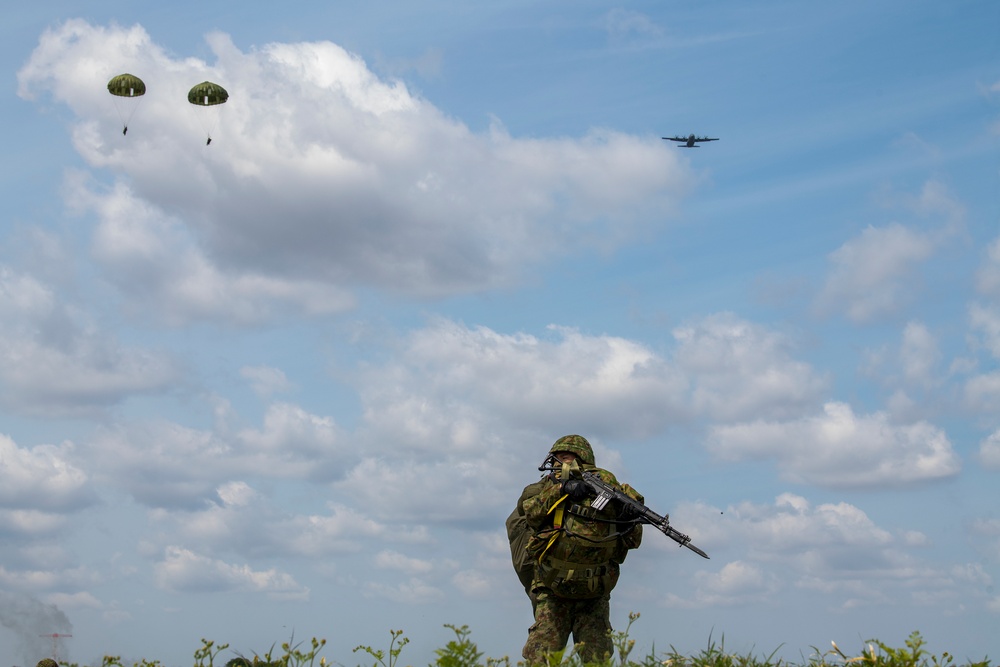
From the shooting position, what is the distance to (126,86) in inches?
1668

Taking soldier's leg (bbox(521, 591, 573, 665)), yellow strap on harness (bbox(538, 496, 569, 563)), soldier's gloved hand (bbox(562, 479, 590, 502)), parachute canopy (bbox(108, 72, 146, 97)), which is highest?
parachute canopy (bbox(108, 72, 146, 97))

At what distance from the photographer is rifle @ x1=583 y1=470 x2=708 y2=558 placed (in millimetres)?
15617

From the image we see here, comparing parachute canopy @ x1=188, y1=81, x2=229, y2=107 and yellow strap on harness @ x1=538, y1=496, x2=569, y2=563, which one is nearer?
yellow strap on harness @ x1=538, y1=496, x2=569, y2=563

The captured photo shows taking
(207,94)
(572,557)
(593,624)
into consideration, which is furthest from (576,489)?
(207,94)

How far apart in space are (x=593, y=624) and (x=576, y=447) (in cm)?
256

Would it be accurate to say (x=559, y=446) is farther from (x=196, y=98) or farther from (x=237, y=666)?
(x=196, y=98)

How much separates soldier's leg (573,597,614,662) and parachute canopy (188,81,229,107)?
103ft

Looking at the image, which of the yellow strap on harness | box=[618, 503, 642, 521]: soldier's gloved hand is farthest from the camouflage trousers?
box=[618, 503, 642, 521]: soldier's gloved hand

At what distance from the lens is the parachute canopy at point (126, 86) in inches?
1644

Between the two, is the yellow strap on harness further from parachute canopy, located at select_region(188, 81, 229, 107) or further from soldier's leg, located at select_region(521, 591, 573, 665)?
parachute canopy, located at select_region(188, 81, 229, 107)

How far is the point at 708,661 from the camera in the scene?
11258 mm

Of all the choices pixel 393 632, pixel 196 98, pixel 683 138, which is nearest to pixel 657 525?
pixel 393 632

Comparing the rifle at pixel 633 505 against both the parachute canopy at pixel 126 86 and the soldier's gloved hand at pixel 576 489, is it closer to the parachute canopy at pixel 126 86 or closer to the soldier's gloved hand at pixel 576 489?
the soldier's gloved hand at pixel 576 489

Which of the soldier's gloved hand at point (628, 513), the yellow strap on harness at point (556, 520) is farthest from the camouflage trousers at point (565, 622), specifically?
the soldier's gloved hand at point (628, 513)
